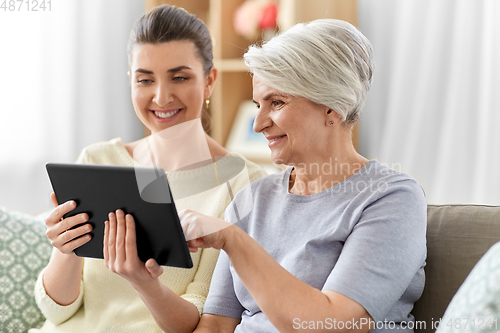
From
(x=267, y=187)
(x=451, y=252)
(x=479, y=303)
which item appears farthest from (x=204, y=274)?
(x=479, y=303)

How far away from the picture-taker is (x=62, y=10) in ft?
7.73

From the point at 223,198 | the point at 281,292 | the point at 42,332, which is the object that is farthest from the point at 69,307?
the point at 281,292

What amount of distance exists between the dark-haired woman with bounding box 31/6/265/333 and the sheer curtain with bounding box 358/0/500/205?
0.82m

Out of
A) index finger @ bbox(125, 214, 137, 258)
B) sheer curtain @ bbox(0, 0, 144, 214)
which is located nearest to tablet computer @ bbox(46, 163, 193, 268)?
index finger @ bbox(125, 214, 137, 258)

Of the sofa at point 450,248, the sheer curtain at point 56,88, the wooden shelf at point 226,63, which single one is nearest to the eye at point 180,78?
the sofa at point 450,248

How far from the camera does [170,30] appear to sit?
1.39m

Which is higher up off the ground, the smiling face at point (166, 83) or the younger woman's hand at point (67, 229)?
the smiling face at point (166, 83)

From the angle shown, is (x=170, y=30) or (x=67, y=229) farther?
(x=170, y=30)

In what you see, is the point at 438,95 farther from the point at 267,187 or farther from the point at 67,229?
the point at 67,229

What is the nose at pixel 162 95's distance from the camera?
1.37m

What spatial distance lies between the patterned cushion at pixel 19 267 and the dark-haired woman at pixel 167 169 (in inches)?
3.5

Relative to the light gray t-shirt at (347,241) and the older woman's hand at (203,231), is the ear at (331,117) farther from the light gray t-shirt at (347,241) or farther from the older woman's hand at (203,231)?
the older woman's hand at (203,231)

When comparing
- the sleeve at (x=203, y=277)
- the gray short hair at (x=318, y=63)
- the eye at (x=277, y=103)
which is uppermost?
the gray short hair at (x=318, y=63)

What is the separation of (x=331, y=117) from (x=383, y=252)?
31 centimetres
